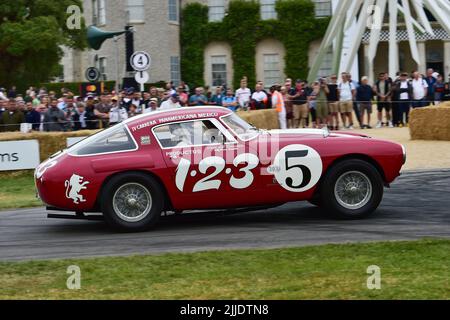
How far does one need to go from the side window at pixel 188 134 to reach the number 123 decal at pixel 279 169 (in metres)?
0.27

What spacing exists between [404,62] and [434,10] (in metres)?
14.8

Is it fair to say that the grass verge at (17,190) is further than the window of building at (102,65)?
No

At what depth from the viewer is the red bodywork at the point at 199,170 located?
11164 millimetres

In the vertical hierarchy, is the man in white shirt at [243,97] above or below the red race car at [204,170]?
above

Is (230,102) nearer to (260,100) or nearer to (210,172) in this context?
(260,100)

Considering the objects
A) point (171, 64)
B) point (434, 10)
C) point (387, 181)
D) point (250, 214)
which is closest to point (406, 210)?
point (387, 181)

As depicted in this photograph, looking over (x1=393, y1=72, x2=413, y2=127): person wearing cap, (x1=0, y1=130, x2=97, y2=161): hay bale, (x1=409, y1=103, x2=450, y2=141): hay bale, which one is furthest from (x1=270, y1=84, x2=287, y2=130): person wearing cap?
(x1=0, y1=130, x2=97, y2=161): hay bale

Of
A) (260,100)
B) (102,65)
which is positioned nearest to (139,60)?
(260,100)

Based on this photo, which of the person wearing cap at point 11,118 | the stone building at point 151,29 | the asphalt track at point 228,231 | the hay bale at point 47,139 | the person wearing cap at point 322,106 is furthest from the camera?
the stone building at point 151,29

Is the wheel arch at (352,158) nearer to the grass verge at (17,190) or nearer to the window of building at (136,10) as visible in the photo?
the grass verge at (17,190)

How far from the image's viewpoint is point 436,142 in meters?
22.4

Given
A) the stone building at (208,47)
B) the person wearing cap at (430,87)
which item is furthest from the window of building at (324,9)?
the person wearing cap at (430,87)

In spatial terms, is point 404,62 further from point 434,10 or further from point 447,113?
point 447,113

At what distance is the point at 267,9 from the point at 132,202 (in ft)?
124
